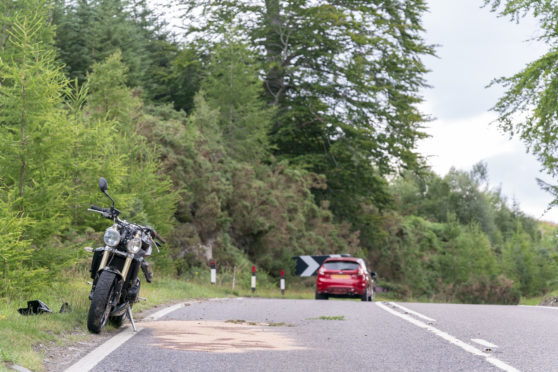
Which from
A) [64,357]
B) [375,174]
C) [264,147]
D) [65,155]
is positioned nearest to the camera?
[64,357]

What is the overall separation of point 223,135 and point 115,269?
23.8 metres

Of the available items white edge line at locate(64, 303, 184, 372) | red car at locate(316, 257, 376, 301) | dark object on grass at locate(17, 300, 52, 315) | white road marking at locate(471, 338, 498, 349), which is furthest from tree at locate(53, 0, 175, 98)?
white road marking at locate(471, 338, 498, 349)

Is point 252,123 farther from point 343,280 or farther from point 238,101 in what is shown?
point 343,280

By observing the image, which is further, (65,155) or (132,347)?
(65,155)

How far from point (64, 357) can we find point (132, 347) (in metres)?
0.87

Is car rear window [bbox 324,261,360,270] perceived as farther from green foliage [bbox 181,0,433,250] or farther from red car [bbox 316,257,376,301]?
green foliage [bbox 181,0,433,250]

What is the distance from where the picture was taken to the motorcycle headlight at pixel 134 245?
8672mm

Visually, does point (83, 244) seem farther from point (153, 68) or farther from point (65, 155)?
point (153, 68)

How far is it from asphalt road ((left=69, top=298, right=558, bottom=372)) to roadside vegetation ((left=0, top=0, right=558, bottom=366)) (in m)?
3.01

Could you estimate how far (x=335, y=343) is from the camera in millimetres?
8508

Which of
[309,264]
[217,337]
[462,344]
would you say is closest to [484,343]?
[462,344]

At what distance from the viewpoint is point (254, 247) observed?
30.5m

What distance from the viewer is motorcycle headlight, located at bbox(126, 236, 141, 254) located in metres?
8.67

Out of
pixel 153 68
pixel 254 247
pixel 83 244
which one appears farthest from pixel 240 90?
pixel 83 244
